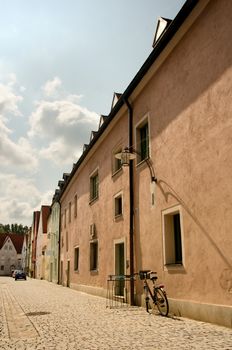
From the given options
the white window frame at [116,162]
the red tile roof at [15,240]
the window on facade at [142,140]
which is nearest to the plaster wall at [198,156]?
the window on facade at [142,140]

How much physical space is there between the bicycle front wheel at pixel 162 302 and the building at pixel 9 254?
90.4 metres

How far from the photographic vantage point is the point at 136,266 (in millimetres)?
13227

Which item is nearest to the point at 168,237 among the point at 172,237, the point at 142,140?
the point at 172,237

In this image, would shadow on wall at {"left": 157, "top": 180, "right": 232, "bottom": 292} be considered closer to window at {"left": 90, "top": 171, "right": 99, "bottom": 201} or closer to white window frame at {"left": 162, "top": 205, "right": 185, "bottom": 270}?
white window frame at {"left": 162, "top": 205, "right": 185, "bottom": 270}

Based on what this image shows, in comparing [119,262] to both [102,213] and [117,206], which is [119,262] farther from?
[102,213]

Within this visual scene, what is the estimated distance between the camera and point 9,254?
319 ft

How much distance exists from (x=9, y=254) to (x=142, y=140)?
90480mm

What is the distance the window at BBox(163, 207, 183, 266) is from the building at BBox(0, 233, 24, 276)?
90.2 metres

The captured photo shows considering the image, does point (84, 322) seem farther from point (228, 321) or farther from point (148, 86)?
point (148, 86)

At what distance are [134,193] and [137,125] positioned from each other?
8.18ft

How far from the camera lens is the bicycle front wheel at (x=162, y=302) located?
32.3 feet

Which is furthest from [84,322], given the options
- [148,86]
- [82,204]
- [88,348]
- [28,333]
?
[82,204]

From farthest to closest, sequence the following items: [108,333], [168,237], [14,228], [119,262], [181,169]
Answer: [14,228] < [119,262] < [168,237] < [181,169] < [108,333]

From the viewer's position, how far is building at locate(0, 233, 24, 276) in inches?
3748
